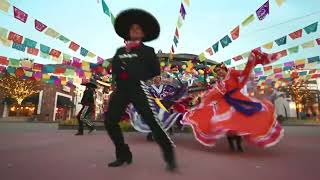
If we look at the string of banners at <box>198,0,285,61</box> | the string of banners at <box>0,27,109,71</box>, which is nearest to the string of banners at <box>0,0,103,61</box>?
the string of banners at <box>0,27,109,71</box>

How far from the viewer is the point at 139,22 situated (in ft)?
12.1

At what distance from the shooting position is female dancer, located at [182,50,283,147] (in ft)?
14.9

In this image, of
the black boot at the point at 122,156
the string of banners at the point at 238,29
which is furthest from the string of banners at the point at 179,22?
the black boot at the point at 122,156

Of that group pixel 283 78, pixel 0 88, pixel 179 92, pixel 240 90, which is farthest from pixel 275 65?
pixel 0 88

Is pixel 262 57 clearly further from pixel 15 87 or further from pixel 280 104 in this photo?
pixel 15 87

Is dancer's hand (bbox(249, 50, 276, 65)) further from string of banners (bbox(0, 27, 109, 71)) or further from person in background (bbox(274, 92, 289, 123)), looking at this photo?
string of banners (bbox(0, 27, 109, 71))

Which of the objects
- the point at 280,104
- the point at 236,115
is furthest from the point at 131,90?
the point at 280,104

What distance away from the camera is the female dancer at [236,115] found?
4535mm

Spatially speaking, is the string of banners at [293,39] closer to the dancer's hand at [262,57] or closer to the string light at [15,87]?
the dancer's hand at [262,57]

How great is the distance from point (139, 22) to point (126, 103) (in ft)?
3.65

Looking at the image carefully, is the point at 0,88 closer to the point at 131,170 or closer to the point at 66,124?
the point at 66,124

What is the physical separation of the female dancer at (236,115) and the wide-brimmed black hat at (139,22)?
188cm

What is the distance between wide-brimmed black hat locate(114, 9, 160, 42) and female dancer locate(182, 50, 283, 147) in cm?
188

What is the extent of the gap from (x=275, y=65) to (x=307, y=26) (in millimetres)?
2698
